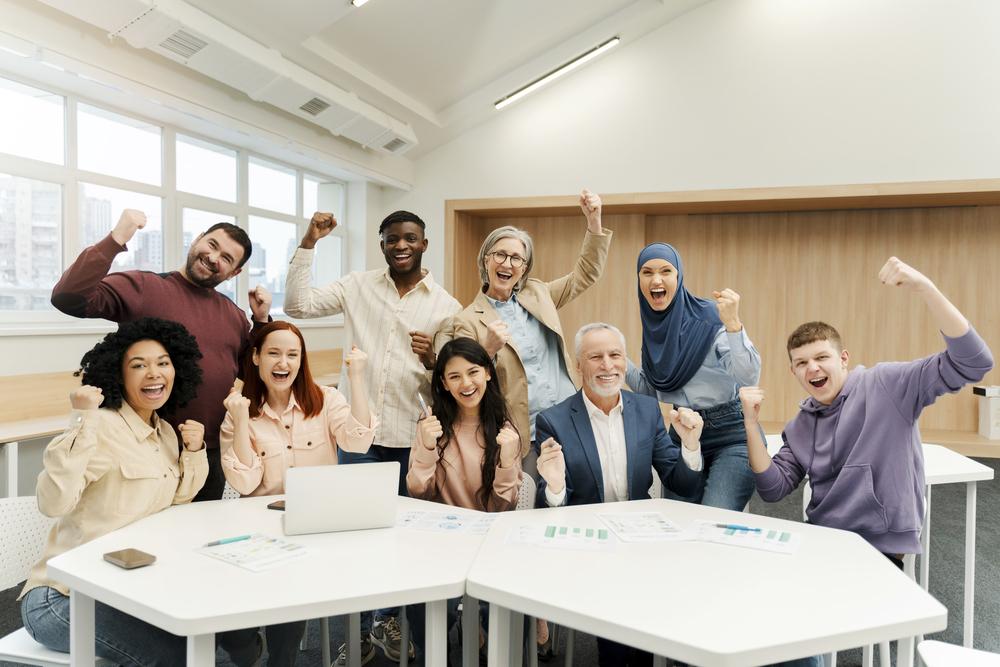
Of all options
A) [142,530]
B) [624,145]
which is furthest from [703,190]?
[142,530]

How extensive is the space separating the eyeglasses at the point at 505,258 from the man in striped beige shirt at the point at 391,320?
313mm

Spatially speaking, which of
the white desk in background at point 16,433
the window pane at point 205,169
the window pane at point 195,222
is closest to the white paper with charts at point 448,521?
the white desk in background at point 16,433

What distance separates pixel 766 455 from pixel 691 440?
245 mm

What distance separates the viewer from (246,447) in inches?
84.7

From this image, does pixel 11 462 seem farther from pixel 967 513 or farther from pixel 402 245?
pixel 967 513

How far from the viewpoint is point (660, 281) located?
2.37 meters

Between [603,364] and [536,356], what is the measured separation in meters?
0.47

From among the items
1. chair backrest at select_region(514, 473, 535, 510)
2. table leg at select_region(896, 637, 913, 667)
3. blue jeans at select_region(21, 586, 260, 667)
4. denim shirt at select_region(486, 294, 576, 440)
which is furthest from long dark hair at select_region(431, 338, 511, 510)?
table leg at select_region(896, 637, 913, 667)

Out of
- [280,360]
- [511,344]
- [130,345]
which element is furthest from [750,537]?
[130,345]

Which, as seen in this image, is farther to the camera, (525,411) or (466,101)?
(466,101)

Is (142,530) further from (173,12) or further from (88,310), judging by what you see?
(173,12)

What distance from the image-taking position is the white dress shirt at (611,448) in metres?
2.24

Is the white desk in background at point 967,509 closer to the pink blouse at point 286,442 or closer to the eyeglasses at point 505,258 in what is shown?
the eyeglasses at point 505,258

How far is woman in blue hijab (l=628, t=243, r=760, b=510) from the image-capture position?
2.27 meters
